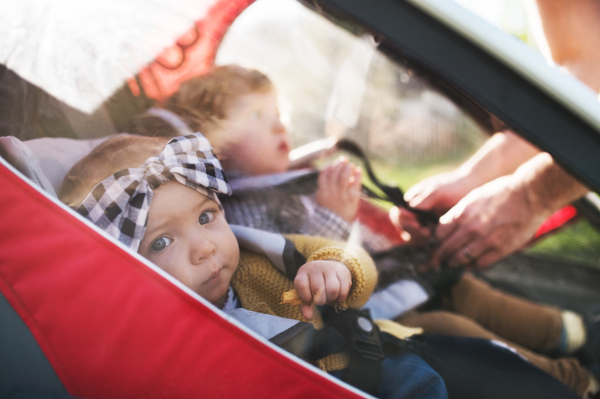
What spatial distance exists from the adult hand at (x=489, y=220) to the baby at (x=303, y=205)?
0.14 m

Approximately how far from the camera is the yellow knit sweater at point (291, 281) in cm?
62

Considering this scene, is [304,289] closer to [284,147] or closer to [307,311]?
[307,311]

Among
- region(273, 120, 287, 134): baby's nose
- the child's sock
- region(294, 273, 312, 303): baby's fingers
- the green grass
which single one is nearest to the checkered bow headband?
region(294, 273, 312, 303): baby's fingers

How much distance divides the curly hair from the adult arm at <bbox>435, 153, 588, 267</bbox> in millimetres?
553

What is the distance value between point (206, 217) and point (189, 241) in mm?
55

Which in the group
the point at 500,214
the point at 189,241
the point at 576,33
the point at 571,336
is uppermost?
the point at 576,33

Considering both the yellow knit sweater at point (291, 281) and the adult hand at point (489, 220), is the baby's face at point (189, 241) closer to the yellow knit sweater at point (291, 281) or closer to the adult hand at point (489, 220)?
the yellow knit sweater at point (291, 281)

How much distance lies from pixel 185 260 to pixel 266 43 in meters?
0.50

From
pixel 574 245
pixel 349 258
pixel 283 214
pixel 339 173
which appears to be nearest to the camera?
pixel 349 258

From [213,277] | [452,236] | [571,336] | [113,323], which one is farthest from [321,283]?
[571,336]

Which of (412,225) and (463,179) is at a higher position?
(463,179)

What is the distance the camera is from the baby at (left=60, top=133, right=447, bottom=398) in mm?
562

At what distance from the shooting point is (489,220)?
102 centimetres

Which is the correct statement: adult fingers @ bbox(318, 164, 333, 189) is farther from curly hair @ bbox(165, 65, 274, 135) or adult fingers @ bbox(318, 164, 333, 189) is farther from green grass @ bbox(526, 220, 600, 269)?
green grass @ bbox(526, 220, 600, 269)
